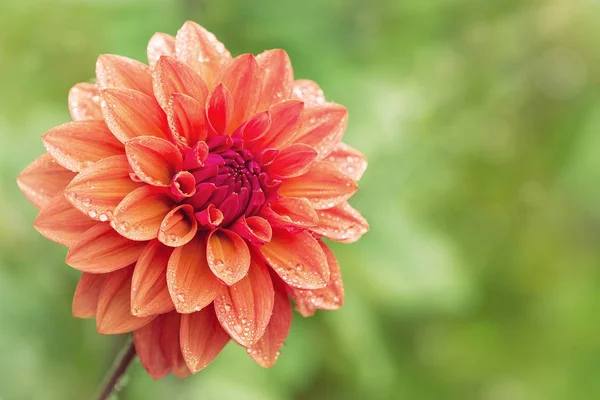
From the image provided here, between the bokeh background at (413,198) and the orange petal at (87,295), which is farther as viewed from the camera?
the bokeh background at (413,198)

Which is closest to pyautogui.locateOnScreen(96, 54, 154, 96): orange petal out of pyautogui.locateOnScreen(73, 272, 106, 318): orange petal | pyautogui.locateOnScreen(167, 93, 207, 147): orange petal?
pyautogui.locateOnScreen(167, 93, 207, 147): orange petal

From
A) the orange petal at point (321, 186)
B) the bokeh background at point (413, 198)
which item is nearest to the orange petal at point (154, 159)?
the orange petal at point (321, 186)

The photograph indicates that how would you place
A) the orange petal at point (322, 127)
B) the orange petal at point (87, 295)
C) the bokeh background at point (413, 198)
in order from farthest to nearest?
1. the bokeh background at point (413, 198)
2. the orange petal at point (322, 127)
3. the orange petal at point (87, 295)

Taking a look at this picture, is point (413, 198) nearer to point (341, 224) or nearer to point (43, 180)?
point (341, 224)

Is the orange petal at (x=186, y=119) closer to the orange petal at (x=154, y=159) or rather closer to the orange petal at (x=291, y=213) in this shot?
the orange petal at (x=154, y=159)

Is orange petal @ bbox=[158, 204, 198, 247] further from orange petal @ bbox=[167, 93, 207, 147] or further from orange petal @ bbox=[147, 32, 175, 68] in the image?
orange petal @ bbox=[147, 32, 175, 68]

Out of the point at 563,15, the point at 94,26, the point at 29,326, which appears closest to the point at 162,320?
the point at 29,326
